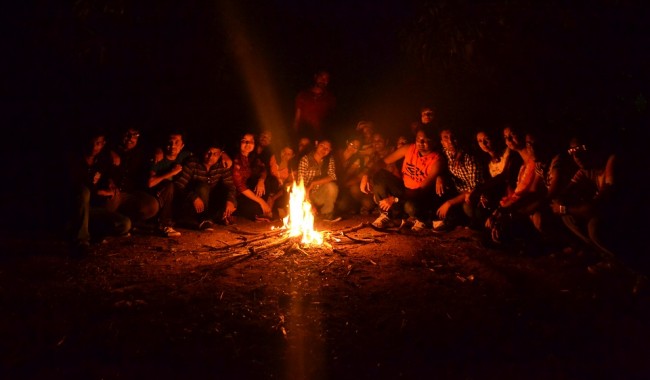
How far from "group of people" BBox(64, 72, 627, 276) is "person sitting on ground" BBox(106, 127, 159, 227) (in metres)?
0.02

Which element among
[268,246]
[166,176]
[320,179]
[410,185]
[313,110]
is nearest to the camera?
[268,246]

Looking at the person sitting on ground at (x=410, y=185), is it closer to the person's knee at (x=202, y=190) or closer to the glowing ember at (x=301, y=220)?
the glowing ember at (x=301, y=220)

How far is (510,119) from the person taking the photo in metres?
9.16

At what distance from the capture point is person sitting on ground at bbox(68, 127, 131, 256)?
237 inches

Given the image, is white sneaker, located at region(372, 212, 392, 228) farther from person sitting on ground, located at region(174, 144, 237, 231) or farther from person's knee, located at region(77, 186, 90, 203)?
person's knee, located at region(77, 186, 90, 203)

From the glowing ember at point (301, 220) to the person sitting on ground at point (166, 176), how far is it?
1.92 metres

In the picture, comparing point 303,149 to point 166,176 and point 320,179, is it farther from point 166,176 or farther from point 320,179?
point 166,176

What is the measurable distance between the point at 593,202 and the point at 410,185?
3062mm

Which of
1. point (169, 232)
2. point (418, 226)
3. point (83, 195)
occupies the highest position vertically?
point (83, 195)

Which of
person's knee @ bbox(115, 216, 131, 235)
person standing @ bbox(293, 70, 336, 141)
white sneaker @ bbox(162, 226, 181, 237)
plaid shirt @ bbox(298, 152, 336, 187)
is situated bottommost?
white sneaker @ bbox(162, 226, 181, 237)

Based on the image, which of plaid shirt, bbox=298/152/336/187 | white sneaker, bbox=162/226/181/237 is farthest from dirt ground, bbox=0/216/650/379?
plaid shirt, bbox=298/152/336/187

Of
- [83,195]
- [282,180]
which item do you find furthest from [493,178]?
[83,195]

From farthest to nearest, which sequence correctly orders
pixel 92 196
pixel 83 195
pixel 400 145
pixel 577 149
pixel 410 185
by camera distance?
1. pixel 400 145
2. pixel 410 185
3. pixel 92 196
4. pixel 83 195
5. pixel 577 149

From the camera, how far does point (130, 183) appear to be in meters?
7.00
